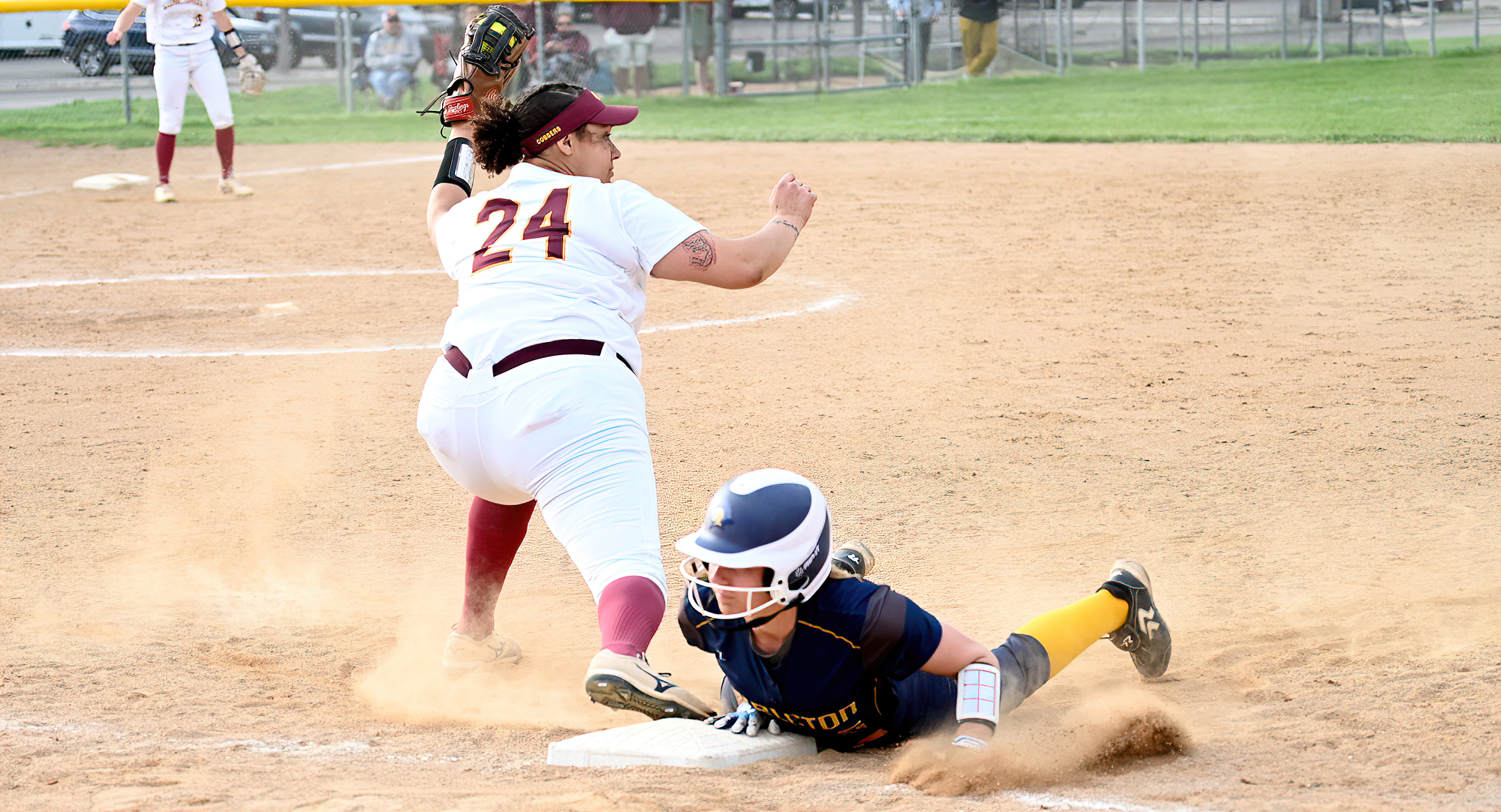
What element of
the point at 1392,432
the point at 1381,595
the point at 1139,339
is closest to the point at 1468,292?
the point at 1139,339

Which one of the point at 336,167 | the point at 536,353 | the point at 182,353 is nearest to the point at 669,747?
the point at 536,353

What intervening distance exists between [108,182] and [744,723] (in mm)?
11801

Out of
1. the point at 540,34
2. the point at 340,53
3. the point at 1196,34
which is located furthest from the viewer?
the point at 1196,34

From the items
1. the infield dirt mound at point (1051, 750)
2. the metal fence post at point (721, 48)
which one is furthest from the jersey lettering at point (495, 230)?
the metal fence post at point (721, 48)

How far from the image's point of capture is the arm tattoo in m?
3.48

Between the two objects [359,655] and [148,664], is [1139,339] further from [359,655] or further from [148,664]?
[148,664]

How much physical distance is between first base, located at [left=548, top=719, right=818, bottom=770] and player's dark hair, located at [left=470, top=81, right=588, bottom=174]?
5.16 ft

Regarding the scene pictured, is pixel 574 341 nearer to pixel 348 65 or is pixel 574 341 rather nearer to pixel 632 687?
pixel 632 687

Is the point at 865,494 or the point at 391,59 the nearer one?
the point at 865,494

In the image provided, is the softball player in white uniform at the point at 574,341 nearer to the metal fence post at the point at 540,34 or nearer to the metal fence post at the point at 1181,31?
the metal fence post at the point at 540,34

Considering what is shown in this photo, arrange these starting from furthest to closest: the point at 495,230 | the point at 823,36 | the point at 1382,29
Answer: the point at 1382,29 → the point at 823,36 → the point at 495,230

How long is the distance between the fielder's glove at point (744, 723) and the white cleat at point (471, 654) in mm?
885

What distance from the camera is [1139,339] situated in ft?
23.7

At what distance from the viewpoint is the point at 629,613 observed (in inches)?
128
